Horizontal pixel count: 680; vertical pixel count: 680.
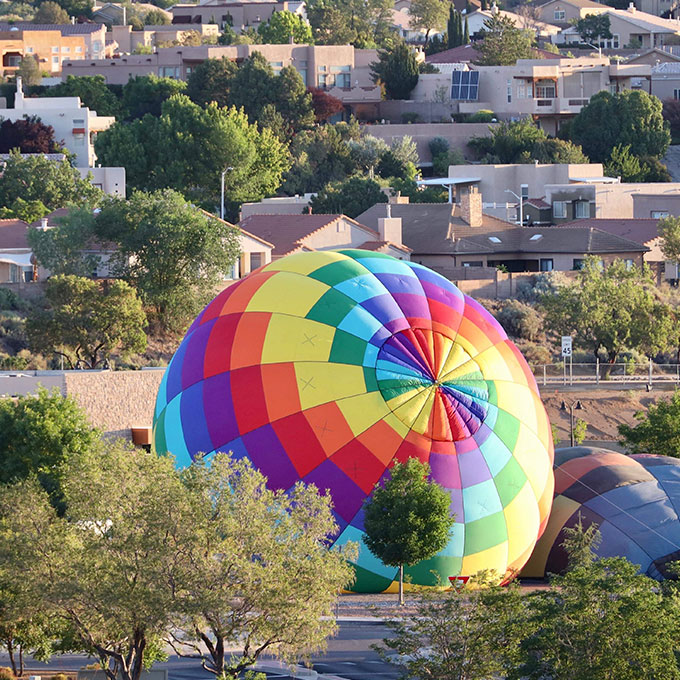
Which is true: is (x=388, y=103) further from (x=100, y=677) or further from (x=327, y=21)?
(x=100, y=677)

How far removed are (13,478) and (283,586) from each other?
39.5 ft

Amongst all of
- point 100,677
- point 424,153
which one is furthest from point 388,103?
point 100,677

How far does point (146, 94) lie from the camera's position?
111562 mm

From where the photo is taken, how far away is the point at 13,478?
120ft

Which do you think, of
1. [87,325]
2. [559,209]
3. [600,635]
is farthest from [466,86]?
[600,635]

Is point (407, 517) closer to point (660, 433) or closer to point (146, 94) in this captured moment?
point (660, 433)

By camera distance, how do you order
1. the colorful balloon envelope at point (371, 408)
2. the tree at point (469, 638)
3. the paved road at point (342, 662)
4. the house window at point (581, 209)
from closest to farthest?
the tree at point (469, 638), the paved road at point (342, 662), the colorful balloon envelope at point (371, 408), the house window at point (581, 209)

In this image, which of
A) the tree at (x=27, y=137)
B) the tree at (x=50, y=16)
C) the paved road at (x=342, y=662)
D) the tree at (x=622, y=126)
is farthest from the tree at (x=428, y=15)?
the paved road at (x=342, y=662)

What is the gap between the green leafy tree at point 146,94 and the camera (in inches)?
4382

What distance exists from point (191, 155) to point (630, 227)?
22.6 m

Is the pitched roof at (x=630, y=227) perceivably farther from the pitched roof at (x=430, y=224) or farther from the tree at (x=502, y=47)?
the tree at (x=502, y=47)

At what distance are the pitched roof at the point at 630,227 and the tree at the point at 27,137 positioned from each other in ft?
94.7

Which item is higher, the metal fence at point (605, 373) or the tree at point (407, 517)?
the tree at point (407, 517)

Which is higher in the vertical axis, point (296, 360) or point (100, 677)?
point (296, 360)
